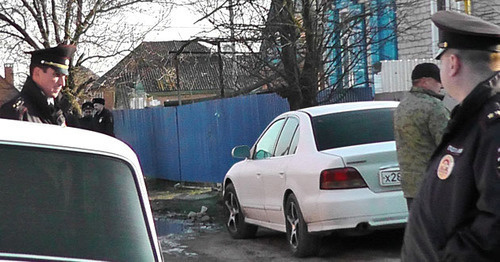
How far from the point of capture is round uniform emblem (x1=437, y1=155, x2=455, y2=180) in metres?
2.49

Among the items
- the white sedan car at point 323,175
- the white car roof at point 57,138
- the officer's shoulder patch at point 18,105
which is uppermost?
the officer's shoulder patch at point 18,105

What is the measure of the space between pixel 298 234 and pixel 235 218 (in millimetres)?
2127

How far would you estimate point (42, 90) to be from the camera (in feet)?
18.3

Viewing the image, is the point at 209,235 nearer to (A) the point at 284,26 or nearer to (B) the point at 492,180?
(A) the point at 284,26

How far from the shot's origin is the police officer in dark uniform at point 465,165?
2354 millimetres

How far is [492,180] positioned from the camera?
2311 millimetres

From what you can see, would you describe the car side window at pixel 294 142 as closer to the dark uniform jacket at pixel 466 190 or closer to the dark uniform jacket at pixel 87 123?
the dark uniform jacket at pixel 466 190

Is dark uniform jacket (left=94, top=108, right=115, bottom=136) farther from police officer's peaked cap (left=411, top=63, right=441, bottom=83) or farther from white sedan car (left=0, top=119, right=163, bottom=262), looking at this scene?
white sedan car (left=0, top=119, right=163, bottom=262)

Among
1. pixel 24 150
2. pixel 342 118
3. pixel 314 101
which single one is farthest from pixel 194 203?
pixel 24 150

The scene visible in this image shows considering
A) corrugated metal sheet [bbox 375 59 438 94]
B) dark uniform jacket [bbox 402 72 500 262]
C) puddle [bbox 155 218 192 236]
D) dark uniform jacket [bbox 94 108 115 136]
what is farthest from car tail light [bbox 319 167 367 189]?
dark uniform jacket [bbox 94 108 115 136]

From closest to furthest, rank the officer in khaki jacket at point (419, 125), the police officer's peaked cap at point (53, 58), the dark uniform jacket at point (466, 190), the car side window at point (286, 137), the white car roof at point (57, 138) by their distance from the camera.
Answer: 1. the dark uniform jacket at point (466, 190)
2. the white car roof at point (57, 138)
3. the police officer's peaked cap at point (53, 58)
4. the officer in khaki jacket at point (419, 125)
5. the car side window at point (286, 137)


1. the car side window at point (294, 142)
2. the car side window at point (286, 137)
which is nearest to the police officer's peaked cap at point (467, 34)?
the car side window at point (294, 142)

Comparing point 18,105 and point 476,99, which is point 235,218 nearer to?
point 18,105

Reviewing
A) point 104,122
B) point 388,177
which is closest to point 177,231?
point 104,122
